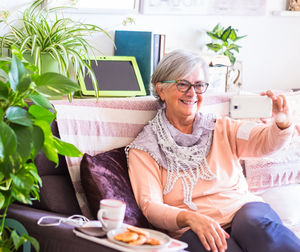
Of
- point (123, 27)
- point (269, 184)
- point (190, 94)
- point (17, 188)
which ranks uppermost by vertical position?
point (123, 27)

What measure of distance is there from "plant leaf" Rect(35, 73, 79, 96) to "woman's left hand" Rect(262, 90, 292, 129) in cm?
80

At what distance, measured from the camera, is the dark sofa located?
1.80 metres

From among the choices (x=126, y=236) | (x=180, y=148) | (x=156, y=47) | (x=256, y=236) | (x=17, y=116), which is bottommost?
(x=256, y=236)

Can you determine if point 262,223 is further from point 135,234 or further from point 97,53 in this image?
point 97,53

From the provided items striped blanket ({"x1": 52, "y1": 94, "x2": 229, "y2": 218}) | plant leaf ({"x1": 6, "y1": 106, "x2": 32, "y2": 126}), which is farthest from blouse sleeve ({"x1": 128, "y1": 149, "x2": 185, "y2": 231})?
plant leaf ({"x1": 6, "y1": 106, "x2": 32, "y2": 126})

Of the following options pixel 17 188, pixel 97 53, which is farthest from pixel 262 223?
pixel 97 53

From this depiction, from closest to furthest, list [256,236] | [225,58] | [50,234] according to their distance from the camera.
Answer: [50,234]
[256,236]
[225,58]

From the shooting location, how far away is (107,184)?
2.12m

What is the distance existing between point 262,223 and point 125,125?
68 cm

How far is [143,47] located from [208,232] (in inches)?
45.5

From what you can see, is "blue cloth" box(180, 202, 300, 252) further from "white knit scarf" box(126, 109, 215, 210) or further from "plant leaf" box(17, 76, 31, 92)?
"plant leaf" box(17, 76, 31, 92)

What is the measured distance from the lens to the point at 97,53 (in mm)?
2832

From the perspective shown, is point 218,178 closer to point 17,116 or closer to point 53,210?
point 53,210

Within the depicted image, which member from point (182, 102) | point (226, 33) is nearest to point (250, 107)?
point (182, 102)
